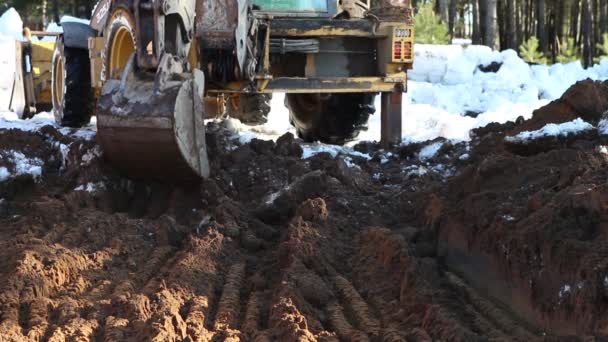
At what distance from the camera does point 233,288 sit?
4613 millimetres

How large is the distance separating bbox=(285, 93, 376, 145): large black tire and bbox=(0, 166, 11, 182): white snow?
12.7ft

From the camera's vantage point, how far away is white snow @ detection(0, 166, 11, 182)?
23.0 ft

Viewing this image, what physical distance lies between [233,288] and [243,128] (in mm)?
5991

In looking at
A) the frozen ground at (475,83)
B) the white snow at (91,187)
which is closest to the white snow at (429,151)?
the white snow at (91,187)

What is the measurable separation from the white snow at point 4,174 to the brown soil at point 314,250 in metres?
0.10

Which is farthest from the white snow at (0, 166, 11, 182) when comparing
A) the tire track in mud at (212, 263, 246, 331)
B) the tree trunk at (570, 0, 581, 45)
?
the tree trunk at (570, 0, 581, 45)

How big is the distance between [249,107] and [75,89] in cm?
195

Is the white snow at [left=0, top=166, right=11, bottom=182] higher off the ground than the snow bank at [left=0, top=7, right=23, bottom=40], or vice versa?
the snow bank at [left=0, top=7, right=23, bottom=40]

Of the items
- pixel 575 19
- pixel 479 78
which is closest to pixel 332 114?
pixel 479 78

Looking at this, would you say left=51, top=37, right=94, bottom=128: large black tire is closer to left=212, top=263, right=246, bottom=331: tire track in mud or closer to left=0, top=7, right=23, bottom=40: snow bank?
left=212, top=263, right=246, bottom=331: tire track in mud

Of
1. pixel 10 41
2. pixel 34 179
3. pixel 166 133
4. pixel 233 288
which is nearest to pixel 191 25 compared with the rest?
pixel 166 133

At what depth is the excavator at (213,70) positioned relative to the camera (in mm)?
6160

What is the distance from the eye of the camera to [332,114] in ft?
33.8

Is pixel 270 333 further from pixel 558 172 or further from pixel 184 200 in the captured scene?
pixel 184 200
